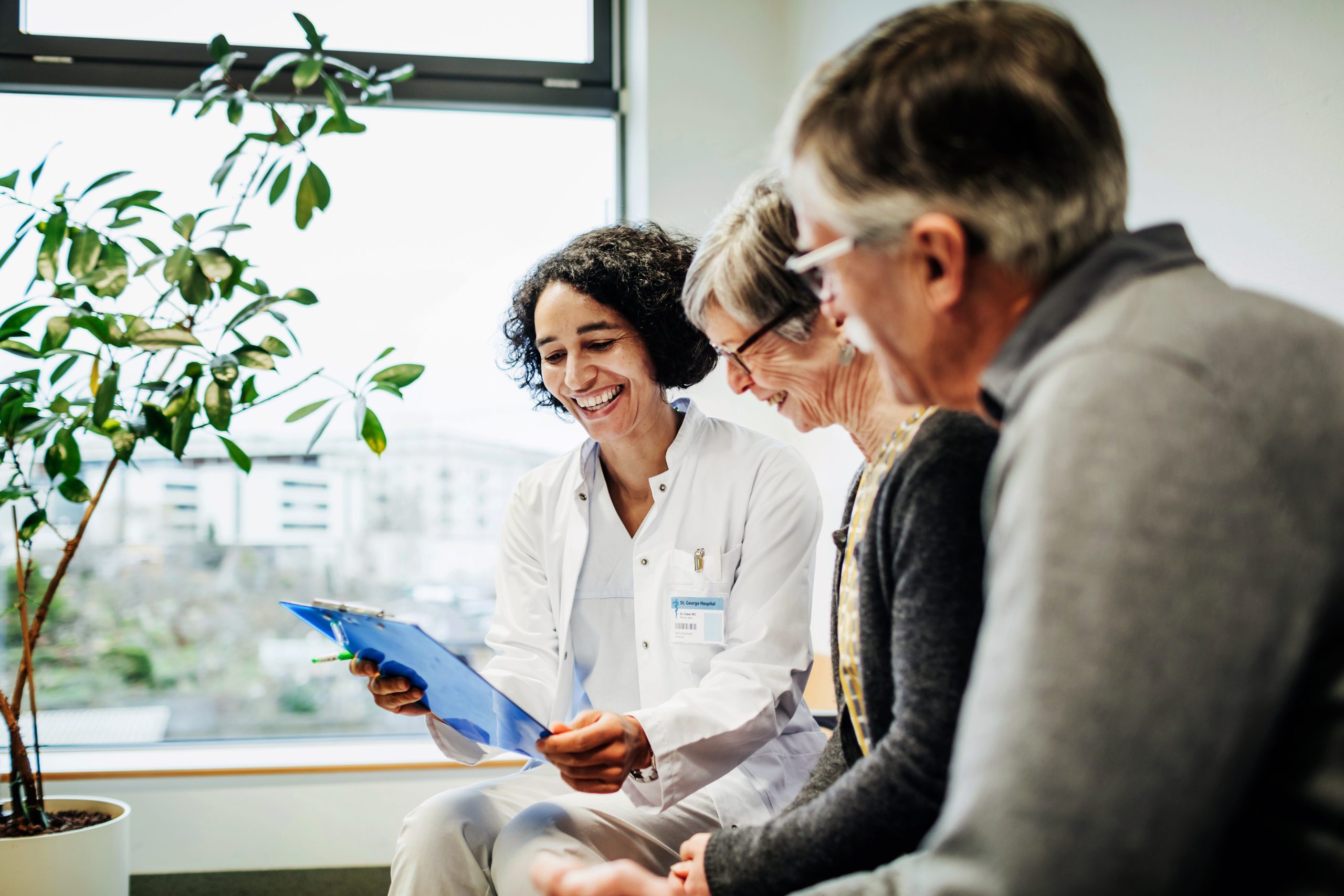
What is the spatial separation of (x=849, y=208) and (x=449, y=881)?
118cm

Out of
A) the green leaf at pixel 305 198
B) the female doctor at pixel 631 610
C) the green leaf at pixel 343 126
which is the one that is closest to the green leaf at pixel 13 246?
the green leaf at pixel 305 198

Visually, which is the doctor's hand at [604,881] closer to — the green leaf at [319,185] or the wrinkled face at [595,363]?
the wrinkled face at [595,363]

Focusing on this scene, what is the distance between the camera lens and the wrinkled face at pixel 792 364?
4.29ft

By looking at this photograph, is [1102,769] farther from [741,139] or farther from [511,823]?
[741,139]

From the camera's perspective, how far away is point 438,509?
3064mm

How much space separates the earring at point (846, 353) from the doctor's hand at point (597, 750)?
0.59 m

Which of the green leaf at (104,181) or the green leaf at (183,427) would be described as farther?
the green leaf at (104,181)

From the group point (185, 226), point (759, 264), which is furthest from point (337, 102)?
point (759, 264)

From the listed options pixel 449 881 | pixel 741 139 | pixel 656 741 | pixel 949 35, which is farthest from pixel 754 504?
pixel 741 139

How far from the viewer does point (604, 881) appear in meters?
0.81

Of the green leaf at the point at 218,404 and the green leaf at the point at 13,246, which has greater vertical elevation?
the green leaf at the point at 13,246

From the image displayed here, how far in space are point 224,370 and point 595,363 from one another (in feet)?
2.31

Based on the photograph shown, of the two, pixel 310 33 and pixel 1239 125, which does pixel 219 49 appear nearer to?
pixel 310 33

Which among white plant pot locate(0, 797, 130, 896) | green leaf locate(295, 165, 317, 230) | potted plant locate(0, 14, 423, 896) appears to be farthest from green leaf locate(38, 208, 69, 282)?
white plant pot locate(0, 797, 130, 896)
